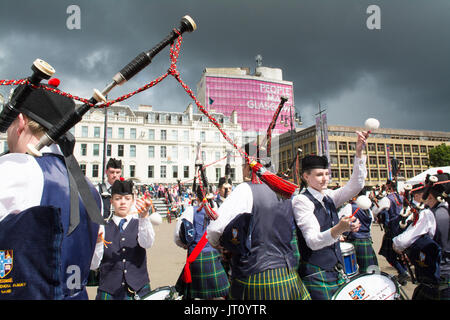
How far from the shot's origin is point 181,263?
28.8 ft

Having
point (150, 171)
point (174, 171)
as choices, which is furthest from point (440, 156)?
point (150, 171)

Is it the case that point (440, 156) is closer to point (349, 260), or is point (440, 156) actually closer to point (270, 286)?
point (349, 260)

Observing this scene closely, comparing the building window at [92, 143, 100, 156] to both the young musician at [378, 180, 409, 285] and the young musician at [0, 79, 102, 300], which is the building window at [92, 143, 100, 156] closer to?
the young musician at [378, 180, 409, 285]

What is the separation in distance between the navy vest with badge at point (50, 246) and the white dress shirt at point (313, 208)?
78.8 inches

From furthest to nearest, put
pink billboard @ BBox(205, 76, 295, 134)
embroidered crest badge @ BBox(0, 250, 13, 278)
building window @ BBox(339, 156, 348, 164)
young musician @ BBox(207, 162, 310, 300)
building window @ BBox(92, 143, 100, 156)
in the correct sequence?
1. pink billboard @ BBox(205, 76, 295, 134)
2. building window @ BBox(339, 156, 348, 164)
3. building window @ BBox(92, 143, 100, 156)
4. young musician @ BBox(207, 162, 310, 300)
5. embroidered crest badge @ BBox(0, 250, 13, 278)

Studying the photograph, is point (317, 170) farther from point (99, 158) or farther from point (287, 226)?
point (99, 158)

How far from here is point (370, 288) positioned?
253cm

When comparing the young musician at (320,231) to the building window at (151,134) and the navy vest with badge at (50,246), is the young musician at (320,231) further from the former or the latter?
the building window at (151,134)

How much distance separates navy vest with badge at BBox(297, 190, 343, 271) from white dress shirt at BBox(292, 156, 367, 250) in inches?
4.6

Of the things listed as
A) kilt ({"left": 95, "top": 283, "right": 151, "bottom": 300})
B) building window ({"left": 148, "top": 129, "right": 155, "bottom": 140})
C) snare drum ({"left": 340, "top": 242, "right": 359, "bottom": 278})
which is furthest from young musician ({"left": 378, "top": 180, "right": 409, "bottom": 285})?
building window ({"left": 148, "top": 129, "right": 155, "bottom": 140})

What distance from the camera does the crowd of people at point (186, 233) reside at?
1232mm

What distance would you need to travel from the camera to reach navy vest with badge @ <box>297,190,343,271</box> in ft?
9.26

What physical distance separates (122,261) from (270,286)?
5.40 feet
